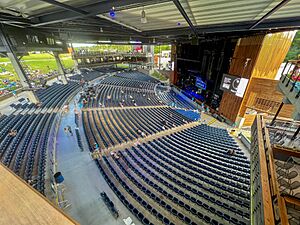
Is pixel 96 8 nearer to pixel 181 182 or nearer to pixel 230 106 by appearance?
pixel 181 182

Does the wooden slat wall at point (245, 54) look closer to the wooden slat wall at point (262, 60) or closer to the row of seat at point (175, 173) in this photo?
the wooden slat wall at point (262, 60)

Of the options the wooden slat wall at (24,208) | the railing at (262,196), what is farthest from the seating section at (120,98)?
the wooden slat wall at (24,208)

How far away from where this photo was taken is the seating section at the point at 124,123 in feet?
38.2

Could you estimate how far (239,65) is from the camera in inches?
581

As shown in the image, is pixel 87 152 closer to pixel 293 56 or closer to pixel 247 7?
pixel 247 7

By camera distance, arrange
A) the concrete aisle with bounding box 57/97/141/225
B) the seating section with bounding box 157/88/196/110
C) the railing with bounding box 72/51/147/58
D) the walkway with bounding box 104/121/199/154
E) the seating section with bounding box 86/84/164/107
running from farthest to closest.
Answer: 1. the railing with bounding box 72/51/147/58
2. the seating section with bounding box 157/88/196/110
3. the seating section with bounding box 86/84/164/107
4. the walkway with bounding box 104/121/199/154
5. the concrete aisle with bounding box 57/97/141/225

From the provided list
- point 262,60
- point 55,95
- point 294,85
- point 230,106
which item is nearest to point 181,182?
point 294,85

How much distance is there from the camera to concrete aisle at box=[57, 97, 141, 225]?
20.4ft

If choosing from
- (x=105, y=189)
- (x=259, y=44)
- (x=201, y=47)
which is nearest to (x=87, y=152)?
(x=105, y=189)

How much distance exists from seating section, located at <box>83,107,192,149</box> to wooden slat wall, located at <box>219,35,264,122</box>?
15.3 feet

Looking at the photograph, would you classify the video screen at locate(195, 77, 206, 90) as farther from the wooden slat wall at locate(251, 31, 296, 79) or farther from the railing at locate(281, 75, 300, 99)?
the railing at locate(281, 75, 300, 99)

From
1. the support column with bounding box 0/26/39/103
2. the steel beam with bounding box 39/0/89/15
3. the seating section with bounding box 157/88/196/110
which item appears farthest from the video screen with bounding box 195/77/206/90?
the support column with bounding box 0/26/39/103

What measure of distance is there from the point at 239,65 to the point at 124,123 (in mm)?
13732

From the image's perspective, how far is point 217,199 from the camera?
24.0 ft
